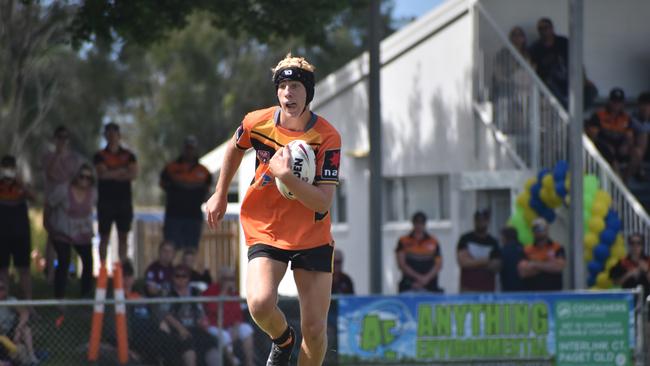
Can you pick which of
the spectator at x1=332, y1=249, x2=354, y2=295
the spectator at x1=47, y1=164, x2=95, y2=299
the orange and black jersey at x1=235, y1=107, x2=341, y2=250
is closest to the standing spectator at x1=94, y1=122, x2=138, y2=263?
the spectator at x1=47, y1=164, x2=95, y2=299

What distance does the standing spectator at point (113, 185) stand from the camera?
596 inches

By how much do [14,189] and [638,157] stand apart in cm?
862

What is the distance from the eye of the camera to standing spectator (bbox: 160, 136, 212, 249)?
52.4 feet

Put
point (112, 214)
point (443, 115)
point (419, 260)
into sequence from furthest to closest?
point (443, 115) → point (419, 260) → point (112, 214)

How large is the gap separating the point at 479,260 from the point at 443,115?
16.2ft

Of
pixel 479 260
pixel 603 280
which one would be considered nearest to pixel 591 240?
pixel 603 280

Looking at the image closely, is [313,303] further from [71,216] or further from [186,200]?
[186,200]

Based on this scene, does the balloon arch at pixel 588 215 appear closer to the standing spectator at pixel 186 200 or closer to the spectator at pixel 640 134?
the spectator at pixel 640 134

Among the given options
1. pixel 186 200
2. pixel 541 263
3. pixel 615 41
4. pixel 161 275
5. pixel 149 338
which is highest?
pixel 615 41

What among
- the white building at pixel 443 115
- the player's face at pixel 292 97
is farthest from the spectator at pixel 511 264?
the player's face at pixel 292 97

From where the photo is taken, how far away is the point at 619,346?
12930 millimetres

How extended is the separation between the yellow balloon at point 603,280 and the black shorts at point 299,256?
893 centimetres

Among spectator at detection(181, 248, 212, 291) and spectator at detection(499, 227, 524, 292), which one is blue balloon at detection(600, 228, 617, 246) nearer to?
spectator at detection(499, 227, 524, 292)

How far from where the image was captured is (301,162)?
723 centimetres
